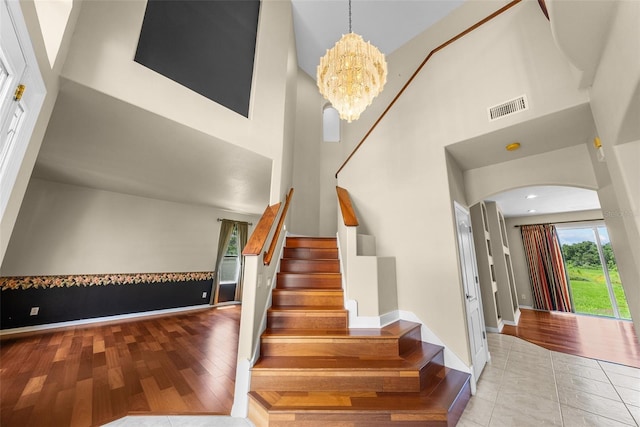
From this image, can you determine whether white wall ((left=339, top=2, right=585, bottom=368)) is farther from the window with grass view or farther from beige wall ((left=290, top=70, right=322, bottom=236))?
the window with grass view

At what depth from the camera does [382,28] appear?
4656 mm

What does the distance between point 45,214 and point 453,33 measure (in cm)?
816

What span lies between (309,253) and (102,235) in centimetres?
425

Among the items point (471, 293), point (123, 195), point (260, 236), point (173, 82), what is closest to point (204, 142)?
point (173, 82)

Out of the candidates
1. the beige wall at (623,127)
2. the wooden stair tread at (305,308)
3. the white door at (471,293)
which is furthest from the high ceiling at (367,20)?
the wooden stair tread at (305,308)

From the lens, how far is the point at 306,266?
3.03 m

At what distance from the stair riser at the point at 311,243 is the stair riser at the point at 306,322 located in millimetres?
1185

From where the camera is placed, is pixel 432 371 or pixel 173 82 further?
pixel 173 82

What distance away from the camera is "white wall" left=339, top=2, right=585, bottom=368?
2059 mm

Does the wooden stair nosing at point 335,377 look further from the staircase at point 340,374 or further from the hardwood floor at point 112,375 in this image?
the hardwood floor at point 112,375

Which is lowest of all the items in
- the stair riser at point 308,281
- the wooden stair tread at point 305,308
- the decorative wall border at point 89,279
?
the wooden stair tread at point 305,308

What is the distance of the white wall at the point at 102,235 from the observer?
147 inches

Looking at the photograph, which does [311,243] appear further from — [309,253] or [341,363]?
Answer: [341,363]

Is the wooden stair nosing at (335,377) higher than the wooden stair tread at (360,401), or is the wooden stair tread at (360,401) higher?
the wooden stair nosing at (335,377)
